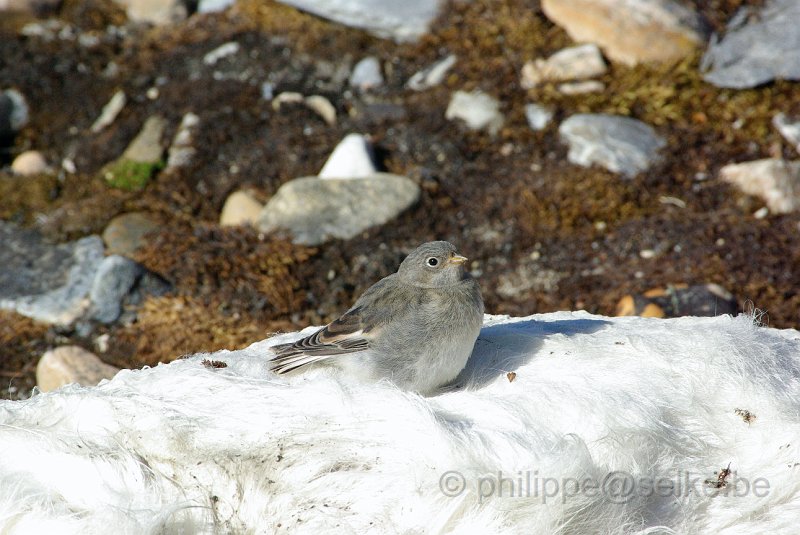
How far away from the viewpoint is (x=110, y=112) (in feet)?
37.4

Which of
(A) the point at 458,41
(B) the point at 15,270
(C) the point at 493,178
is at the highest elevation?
(A) the point at 458,41

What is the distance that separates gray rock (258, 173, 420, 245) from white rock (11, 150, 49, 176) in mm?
3516

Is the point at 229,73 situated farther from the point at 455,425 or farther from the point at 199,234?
the point at 455,425

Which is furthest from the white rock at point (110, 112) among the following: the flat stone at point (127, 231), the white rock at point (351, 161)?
the white rock at point (351, 161)

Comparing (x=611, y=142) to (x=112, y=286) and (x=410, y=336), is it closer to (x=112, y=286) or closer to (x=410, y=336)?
(x=112, y=286)

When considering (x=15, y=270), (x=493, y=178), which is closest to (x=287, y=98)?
(x=493, y=178)

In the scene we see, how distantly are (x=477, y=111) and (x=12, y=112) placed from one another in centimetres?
615

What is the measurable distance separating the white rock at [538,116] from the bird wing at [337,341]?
19.5ft

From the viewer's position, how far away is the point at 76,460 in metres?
3.58

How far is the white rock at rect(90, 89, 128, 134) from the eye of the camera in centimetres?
1131

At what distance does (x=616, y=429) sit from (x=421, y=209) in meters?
5.83

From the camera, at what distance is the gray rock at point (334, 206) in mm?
8930

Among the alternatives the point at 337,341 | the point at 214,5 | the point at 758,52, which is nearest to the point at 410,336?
the point at 337,341

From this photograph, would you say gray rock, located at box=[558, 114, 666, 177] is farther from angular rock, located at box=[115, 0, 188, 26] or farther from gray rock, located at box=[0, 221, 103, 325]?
angular rock, located at box=[115, 0, 188, 26]
